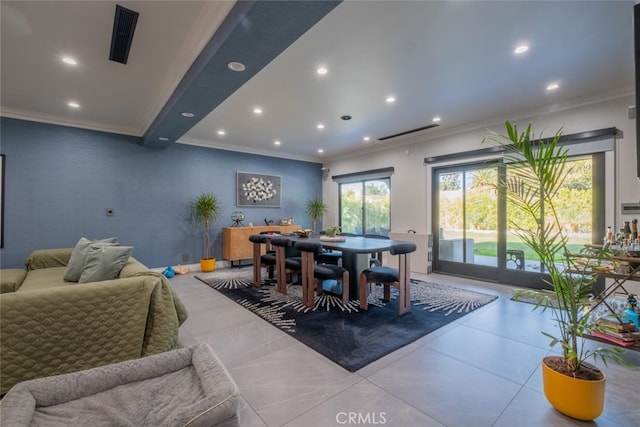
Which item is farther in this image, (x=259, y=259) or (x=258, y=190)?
(x=258, y=190)

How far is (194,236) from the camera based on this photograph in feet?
19.0

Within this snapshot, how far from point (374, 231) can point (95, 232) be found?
5.59 metres

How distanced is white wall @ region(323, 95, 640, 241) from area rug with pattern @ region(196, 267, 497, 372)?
1784 mm

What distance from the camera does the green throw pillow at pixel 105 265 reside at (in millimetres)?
2389

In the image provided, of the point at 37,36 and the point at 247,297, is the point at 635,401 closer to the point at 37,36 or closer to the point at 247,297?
the point at 247,297

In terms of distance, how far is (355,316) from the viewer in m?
3.12

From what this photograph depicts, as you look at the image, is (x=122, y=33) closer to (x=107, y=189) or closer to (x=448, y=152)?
(x=107, y=189)

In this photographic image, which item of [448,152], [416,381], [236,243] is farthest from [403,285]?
[236,243]

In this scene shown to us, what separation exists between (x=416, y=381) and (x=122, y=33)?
3702mm

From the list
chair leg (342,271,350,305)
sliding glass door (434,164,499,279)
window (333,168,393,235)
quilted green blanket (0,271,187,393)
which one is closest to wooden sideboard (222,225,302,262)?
window (333,168,393,235)

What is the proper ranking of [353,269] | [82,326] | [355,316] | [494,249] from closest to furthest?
1. [82,326]
2. [355,316]
3. [353,269]
4. [494,249]

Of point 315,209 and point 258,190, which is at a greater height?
point 258,190

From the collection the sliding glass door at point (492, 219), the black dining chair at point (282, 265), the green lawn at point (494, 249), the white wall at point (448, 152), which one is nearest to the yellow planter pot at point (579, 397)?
the sliding glass door at point (492, 219)

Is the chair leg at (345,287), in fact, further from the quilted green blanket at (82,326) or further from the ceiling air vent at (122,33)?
the ceiling air vent at (122,33)
